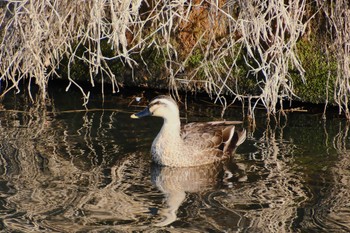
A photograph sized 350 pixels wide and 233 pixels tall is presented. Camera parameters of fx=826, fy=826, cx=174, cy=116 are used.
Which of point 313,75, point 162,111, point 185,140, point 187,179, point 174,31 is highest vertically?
point 174,31

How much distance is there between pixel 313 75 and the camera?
10742 millimetres

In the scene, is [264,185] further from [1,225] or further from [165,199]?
[1,225]

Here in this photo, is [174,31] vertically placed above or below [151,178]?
above

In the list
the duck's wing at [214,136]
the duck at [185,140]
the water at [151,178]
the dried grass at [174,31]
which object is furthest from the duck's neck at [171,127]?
the dried grass at [174,31]

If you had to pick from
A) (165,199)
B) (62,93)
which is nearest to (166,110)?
(165,199)

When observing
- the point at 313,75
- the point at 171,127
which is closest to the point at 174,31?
the point at 171,127

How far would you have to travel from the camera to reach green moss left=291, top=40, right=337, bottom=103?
1064 cm

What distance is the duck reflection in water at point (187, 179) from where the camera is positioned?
300 inches

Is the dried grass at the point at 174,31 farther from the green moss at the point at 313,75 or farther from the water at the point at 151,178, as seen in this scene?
the water at the point at 151,178

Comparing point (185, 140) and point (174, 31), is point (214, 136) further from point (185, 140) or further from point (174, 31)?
point (174, 31)

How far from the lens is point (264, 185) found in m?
8.04

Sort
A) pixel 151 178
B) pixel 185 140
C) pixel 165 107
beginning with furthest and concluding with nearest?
pixel 185 140 < pixel 165 107 < pixel 151 178

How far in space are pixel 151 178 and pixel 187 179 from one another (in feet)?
1.27

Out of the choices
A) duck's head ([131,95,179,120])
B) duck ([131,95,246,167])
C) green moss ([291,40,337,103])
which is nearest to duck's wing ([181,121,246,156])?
duck ([131,95,246,167])
